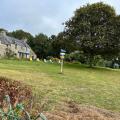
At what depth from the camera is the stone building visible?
3145 inches

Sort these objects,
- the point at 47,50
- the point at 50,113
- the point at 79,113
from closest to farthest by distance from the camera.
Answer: the point at 50,113 → the point at 79,113 → the point at 47,50

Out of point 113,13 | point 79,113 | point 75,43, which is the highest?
point 113,13

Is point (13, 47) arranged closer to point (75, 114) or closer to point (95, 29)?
point (95, 29)

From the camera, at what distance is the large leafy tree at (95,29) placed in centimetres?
4262

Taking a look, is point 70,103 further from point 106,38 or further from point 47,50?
point 47,50

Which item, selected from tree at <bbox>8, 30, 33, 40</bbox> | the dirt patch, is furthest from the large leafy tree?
tree at <bbox>8, 30, 33, 40</bbox>

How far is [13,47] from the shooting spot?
87.4 meters

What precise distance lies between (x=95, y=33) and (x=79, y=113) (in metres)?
33.8

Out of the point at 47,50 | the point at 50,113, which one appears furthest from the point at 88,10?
the point at 47,50

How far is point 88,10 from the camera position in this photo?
44062 mm

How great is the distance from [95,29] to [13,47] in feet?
153

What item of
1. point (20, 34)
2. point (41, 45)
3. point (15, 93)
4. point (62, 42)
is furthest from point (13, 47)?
point (15, 93)

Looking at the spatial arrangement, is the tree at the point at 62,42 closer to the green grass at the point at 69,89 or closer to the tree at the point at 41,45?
the green grass at the point at 69,89

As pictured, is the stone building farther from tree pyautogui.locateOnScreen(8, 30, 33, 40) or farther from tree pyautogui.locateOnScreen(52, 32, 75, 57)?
tree pyautogui.locateOnScreen(52, 32, 75, 57)
